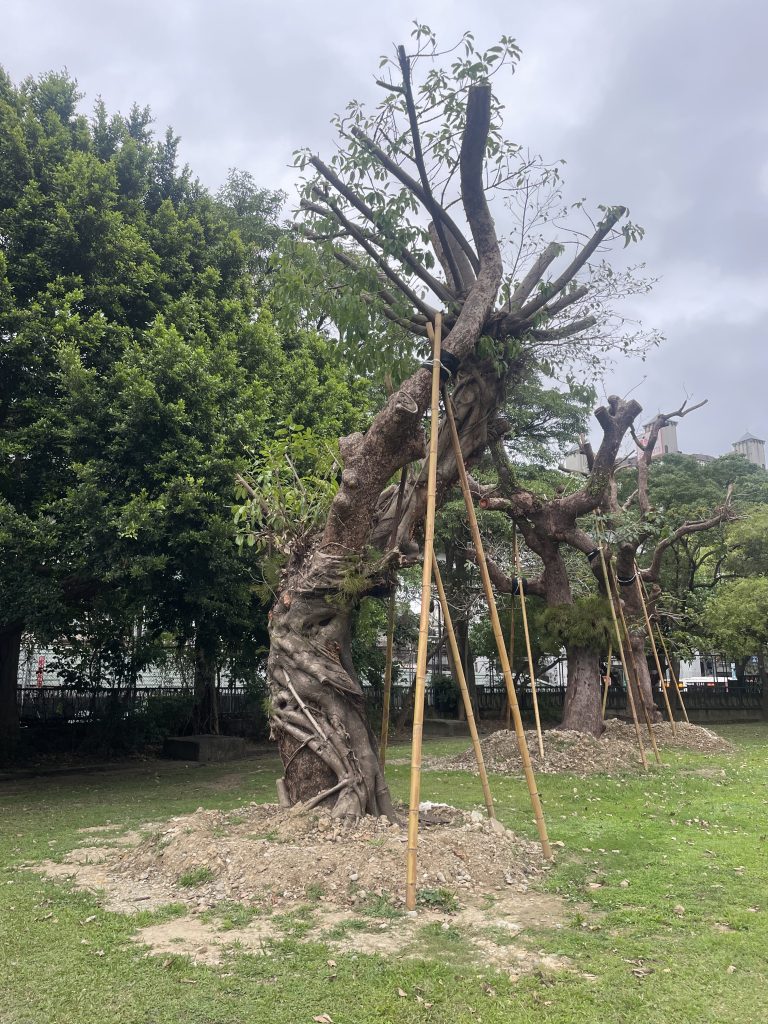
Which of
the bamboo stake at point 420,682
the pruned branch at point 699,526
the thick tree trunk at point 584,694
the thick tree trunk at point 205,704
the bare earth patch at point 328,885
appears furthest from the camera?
the thick tree trunk at point 205,704

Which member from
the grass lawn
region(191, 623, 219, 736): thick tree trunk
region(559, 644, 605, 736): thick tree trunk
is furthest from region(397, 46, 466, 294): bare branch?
region(191, 623, 219, 736): thick tree trunk

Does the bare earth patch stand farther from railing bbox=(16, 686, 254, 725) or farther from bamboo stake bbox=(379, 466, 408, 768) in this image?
railing bbox=(16, 686, 254, 725)

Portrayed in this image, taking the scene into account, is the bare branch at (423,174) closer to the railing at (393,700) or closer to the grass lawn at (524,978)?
the grass lawn at (524,978)

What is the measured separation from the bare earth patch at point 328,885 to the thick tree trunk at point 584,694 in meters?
7.44

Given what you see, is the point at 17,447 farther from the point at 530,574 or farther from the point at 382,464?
the point at 530,574

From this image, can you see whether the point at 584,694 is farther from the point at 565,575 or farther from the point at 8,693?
the point at 8,693

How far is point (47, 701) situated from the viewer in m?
16.4

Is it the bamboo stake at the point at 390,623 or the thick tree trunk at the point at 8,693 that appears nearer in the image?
the bamboo stake at the point at 390,623

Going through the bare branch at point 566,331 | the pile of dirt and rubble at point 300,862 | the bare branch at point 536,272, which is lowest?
the pile of dirt and rubble at point 300,862

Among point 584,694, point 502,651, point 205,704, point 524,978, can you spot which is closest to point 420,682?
point 502,651

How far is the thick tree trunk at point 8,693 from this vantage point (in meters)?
14.3

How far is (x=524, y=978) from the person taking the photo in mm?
3607

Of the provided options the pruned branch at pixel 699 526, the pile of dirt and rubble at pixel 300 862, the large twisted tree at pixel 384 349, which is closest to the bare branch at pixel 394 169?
the large twisted tree at pixel 384 349

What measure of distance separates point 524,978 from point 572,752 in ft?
28.4
